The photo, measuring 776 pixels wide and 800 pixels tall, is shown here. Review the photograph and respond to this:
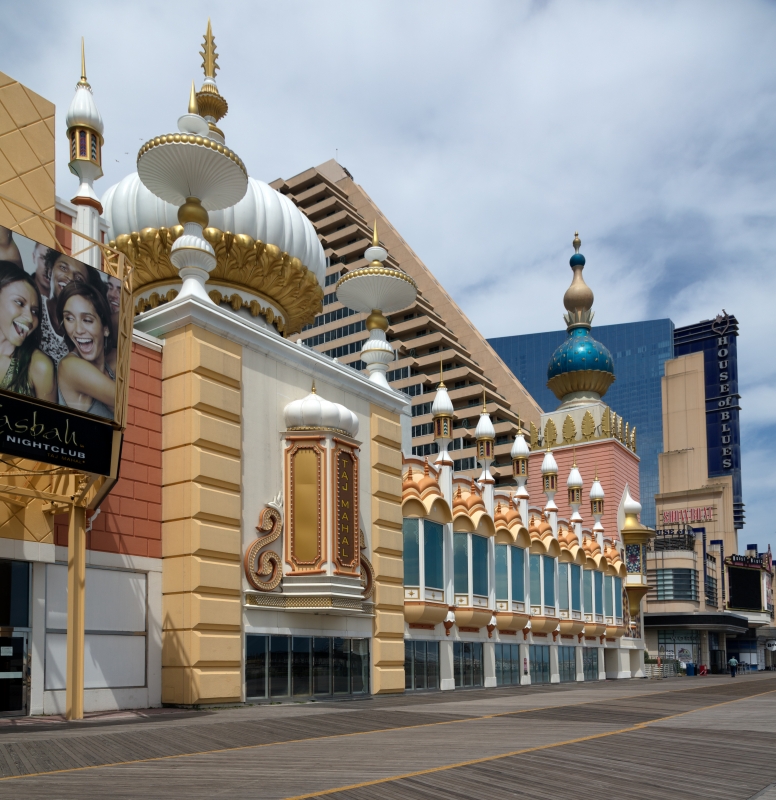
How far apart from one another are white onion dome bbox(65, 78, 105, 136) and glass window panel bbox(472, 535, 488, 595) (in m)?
19.4

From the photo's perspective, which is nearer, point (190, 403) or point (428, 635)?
point (190, 403)

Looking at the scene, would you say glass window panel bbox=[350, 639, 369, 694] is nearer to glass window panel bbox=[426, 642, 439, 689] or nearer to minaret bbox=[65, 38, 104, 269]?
glass window panel bbox=[426, 642, 439, 689]

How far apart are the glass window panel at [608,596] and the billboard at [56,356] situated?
117 ft

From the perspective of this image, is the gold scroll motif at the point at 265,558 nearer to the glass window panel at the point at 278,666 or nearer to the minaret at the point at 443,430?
the glass window panel at the point at 278,666

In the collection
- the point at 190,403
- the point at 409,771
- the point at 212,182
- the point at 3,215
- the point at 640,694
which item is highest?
the point at 212,182

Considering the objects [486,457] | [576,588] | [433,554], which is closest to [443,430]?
[486,457]

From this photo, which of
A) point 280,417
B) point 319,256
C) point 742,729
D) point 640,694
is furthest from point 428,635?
point 742,729

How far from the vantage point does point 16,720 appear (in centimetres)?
1880

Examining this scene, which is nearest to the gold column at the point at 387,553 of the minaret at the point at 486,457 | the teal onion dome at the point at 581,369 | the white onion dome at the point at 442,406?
the white onion dome at the point at 442,406

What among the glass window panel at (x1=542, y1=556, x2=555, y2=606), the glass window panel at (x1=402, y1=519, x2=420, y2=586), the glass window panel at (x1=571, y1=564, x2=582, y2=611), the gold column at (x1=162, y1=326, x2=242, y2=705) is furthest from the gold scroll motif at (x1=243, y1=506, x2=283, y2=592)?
the glass window panel at (x1=571, y1=564, x2=582, y2=611)

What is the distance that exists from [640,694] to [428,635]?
7001 millimetres

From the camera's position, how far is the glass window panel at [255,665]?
2386 cm

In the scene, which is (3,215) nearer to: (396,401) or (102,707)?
(102,707)

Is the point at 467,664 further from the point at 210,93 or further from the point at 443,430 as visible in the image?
the point at 210,93
